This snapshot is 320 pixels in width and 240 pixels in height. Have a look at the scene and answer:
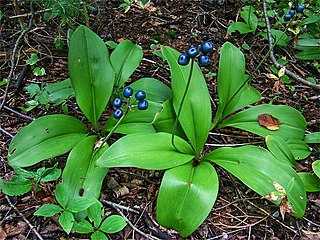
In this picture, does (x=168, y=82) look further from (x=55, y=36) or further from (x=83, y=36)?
(x=55, y=36)

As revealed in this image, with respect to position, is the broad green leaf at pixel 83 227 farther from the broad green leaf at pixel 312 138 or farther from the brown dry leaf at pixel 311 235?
the broad green leaf at pixel 312 138

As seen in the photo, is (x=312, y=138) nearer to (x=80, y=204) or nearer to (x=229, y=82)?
(x=229, y=82)

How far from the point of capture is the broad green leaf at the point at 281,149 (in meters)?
2.23

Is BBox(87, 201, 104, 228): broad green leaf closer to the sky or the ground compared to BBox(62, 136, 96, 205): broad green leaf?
closer to the ground

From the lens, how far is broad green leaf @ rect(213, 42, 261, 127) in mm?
2508

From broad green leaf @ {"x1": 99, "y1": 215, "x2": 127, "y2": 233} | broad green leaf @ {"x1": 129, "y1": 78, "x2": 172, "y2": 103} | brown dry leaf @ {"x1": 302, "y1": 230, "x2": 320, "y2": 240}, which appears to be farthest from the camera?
broad green leaf @ {"x1": 129, "y1": 78, "x2": 172, "y2": 103}

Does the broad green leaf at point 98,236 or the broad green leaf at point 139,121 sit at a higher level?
the broad green leaf at point 139,121

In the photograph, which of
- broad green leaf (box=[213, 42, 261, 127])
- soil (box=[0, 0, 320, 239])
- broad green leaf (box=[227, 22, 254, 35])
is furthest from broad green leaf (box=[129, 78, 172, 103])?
broad green leaf (box=[227, 22, 254, 35])

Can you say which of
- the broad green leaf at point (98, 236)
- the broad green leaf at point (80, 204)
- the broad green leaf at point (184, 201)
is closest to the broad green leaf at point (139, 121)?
the broad green leaf at point (184, 201)

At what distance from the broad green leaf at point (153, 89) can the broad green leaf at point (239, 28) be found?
132 cm

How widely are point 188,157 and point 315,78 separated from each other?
72.4 inches

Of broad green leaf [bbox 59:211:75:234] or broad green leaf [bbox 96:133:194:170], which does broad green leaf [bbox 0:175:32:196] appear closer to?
broad green leaf [bbox 59:211:75:234]

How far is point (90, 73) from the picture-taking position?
2.41 meters

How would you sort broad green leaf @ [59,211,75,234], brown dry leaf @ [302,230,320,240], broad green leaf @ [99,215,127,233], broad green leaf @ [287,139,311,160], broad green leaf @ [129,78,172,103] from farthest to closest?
broad green leaf @ [129,78,172,103]
broad green leaf @ [287,139,311,160]
brown dry leaf @ [302,230,320,240]
broad green leaf @ [99,215,127,233]
broad green leaf @ [59,211,75,234]
